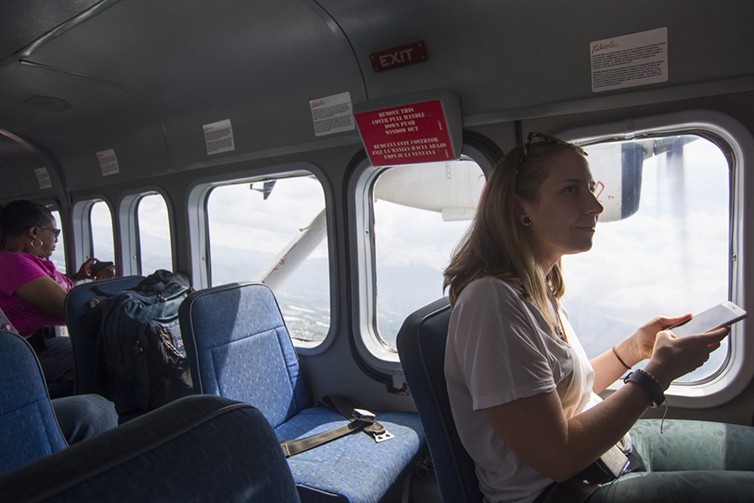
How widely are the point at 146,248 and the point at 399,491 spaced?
348cm

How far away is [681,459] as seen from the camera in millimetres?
1651

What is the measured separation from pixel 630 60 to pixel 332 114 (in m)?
1.54

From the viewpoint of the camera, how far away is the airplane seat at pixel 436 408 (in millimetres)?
1393

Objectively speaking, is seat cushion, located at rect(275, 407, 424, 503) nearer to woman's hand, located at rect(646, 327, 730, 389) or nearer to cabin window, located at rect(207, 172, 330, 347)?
cabin window, located at rect(207, 172, 330, 347)

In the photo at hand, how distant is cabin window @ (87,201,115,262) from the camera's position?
505 cm

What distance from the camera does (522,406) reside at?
3.74ft

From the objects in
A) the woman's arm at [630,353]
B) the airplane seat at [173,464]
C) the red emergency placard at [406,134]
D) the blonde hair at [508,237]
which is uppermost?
the red emergency placard at [406,134]

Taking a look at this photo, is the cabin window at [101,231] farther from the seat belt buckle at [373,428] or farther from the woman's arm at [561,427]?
the woman's arm at [561,427]

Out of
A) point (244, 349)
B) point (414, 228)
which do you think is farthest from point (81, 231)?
point (414, 228)

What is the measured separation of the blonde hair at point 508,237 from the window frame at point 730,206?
1.96 feet

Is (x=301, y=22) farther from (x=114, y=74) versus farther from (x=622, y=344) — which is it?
(x=622, y=344)

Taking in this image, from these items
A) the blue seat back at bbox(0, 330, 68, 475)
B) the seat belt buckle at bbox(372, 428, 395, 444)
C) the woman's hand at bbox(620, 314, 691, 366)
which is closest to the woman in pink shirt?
the blue seat back at bbox(0, 330, 68, 475)

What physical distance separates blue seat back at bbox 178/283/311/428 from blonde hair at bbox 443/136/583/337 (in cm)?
141

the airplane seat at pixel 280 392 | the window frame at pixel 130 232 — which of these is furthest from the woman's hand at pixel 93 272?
→ the airplane seat at pixel 280 392
